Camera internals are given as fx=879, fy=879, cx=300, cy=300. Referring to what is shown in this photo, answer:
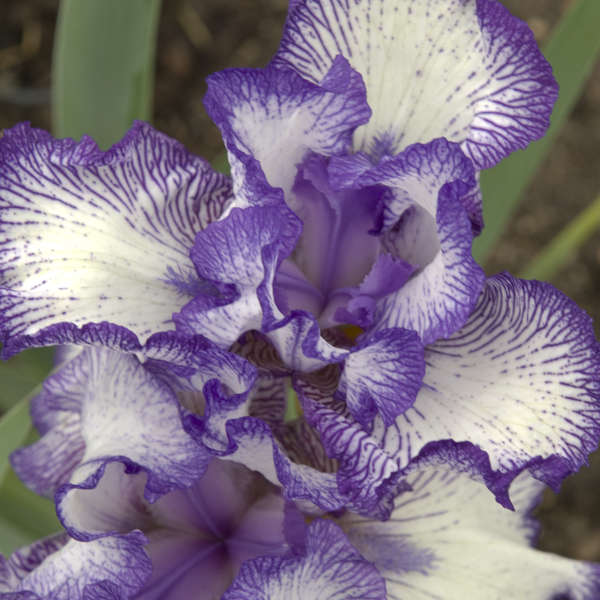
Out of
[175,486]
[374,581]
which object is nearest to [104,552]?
[175,486]

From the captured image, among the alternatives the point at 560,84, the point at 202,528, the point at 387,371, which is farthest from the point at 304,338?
the point at 560,84

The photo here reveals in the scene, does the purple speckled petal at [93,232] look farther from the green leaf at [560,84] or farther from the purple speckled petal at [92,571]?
the green leaf at [560,84]

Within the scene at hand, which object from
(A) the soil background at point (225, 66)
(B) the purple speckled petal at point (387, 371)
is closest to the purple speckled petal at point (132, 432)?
(B) the purple speckled petal at point (387, 371)

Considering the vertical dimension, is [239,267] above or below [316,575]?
above

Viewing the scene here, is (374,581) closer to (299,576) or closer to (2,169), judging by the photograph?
(299,576)

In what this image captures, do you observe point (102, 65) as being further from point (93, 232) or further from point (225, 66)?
point (225, 66)

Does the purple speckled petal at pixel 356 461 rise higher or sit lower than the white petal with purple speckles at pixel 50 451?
higher
